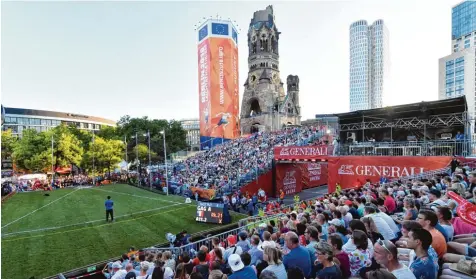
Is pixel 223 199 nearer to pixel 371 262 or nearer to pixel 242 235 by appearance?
pixel 242 235

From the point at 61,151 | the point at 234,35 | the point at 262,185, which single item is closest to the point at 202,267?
the point at 262,185

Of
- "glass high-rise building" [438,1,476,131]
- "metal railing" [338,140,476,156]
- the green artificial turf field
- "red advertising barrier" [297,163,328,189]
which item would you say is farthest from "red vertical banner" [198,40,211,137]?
"glass high-rise building" [438,1,476,131]

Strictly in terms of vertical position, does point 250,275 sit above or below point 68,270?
above

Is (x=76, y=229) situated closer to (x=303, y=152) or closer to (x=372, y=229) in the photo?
(x=372, y=229)

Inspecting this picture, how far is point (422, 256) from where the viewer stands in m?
3.31

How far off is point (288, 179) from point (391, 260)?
24286mm

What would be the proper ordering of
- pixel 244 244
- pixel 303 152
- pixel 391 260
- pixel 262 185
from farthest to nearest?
pixel 262 185 < pixel 303 152 < pixel 244 244 < pixel 391 260

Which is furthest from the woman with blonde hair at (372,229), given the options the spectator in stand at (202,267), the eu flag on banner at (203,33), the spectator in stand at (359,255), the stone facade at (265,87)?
the stone facade at (265,87)

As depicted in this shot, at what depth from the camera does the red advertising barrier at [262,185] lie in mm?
23312

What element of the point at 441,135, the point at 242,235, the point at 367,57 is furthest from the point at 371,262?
the point at 367,57

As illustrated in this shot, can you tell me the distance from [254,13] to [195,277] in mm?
75092

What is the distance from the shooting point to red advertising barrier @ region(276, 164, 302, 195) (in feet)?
84.8

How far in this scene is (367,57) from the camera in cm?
14288

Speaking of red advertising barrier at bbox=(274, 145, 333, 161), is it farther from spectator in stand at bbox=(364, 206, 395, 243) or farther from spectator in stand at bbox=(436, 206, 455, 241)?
spectator in stand at bbox=(436, 206, 455, 241)
